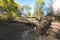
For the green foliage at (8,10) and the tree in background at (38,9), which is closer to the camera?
the green foliage at (8,10)

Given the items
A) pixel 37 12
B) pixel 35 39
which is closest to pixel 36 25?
pixel 35 39

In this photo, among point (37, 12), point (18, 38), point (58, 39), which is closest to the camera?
point (18, 38)

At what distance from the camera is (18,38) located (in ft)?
33.8

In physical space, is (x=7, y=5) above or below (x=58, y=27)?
above

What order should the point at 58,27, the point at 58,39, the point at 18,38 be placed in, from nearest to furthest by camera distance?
the point at 18,38 → the point at 58,39 → the point at 58,27

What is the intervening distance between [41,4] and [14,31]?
3894 millimetres

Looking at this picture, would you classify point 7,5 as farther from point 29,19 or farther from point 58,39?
point 58,39

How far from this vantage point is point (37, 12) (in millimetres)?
13586

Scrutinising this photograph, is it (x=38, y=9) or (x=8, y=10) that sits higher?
(x=8, y=10)

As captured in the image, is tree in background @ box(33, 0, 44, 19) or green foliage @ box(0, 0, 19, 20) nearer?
green foliage @ box(0, 0, 19, 20)

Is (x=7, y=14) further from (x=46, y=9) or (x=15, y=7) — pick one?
(x=46, y=9)

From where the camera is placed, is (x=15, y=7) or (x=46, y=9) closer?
(x=15, y=7)

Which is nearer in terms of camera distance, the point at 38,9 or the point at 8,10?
the point at 8,10

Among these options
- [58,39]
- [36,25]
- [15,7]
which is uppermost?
[15,7]
